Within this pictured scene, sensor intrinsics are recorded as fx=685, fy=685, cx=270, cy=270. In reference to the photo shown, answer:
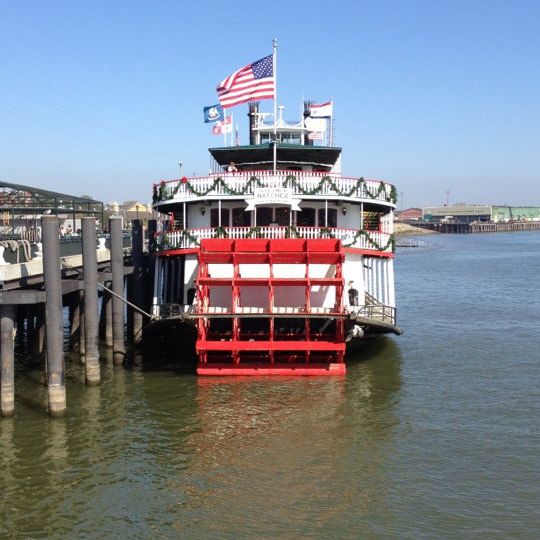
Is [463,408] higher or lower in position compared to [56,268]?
lower

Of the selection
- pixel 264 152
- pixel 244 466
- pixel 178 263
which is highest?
pixel 264 152

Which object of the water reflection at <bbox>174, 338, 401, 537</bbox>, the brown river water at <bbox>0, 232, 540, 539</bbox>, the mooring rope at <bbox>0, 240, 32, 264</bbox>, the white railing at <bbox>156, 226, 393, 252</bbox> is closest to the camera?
the brown river water at <bbox>0, 232, 540, 539</bbox>

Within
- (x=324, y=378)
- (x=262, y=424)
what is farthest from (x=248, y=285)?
(x=262, y=424)

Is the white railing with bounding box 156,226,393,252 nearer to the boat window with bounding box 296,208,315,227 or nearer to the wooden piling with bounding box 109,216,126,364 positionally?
the boat window with bounding box 296,208,315,227

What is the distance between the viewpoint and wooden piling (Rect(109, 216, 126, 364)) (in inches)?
826

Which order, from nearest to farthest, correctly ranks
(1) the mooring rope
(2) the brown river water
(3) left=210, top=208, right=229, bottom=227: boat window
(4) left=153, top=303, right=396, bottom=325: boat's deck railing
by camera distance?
1. (2) the brown river water
2. (1) the mooring rope
3. (4) left=153, top=303, right=396, bottom=325: boat's deck railing
4. (3) left=210, top=208, right=229, bottom=227: boat window

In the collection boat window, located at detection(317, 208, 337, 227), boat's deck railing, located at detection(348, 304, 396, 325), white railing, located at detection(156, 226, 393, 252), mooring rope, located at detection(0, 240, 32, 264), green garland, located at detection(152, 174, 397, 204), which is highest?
green garland, located at detection(152, 174, 397, 204)

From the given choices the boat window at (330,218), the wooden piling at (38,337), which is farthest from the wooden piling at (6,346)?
the boat window at (330,218)

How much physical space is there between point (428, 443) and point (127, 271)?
12593mm

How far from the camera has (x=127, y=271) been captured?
2344 centimetres

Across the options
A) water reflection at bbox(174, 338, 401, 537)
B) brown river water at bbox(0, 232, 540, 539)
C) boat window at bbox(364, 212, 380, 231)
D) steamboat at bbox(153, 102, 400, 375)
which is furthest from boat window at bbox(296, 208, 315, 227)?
water reflection at bbox(174, 338, 401, 537)

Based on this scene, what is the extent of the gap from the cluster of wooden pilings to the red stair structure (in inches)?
91.4

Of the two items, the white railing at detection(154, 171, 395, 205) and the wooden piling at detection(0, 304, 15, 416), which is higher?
the white railing at detection(154, 171, 395, 205)

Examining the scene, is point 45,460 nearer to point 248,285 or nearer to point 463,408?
point 248,285
